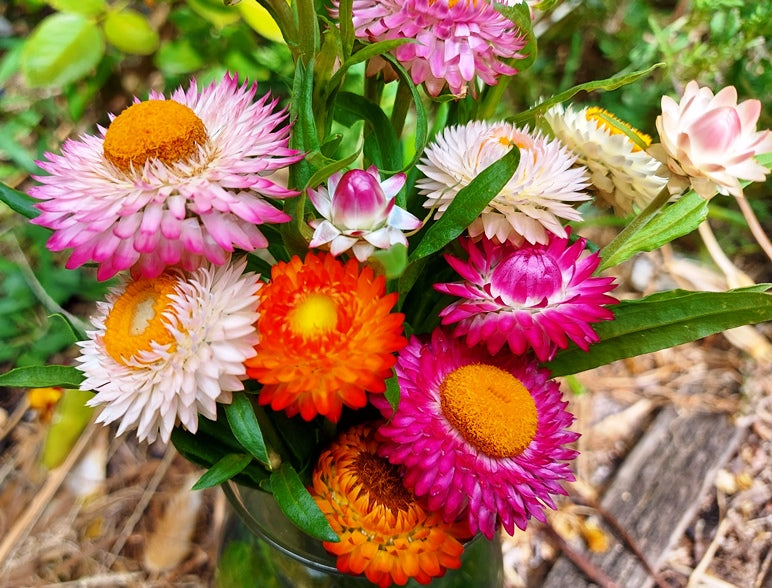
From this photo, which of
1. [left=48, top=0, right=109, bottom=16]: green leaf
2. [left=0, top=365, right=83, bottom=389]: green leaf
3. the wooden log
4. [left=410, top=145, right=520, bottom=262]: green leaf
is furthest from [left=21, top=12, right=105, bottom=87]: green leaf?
the wooden log

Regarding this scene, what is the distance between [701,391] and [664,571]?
31 centimetres

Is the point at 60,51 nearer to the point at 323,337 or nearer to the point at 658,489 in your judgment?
the point at 323,337

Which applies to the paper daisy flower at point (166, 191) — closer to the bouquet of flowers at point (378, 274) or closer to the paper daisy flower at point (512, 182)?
the bouquet of flowers at point (378, 274)

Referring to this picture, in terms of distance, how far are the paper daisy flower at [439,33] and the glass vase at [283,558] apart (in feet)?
1.12

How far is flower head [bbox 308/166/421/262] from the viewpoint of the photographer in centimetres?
39

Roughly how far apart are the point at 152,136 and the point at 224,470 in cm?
23

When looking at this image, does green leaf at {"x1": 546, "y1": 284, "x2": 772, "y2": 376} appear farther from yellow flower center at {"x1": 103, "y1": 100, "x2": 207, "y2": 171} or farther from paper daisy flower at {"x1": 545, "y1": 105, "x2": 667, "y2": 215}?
yellow flower center at {"x1": 103, "y1": 100, "x2": 207, "y2": 171}

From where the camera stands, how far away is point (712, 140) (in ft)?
1.29

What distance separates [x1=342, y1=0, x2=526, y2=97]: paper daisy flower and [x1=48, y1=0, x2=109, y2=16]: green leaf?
0.67 meters

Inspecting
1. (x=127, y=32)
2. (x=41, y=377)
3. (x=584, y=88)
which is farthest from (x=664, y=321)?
(x=127, y=32)

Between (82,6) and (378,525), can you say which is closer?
(378,525)

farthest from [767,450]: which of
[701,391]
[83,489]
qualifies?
[83,489]

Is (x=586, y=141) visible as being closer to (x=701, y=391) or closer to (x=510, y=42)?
(x=510, y=42)

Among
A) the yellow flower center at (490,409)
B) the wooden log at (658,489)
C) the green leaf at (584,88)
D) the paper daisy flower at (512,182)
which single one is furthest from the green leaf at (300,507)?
the wooden log at (658,489)
